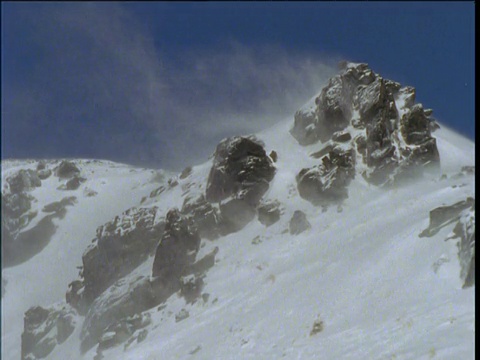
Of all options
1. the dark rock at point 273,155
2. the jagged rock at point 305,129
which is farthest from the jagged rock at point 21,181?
the dark rock at point 273,155

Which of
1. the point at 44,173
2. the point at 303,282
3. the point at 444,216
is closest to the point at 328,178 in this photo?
the point at 444,216

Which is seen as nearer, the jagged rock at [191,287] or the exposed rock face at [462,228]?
the exposed rock face at [462,228]

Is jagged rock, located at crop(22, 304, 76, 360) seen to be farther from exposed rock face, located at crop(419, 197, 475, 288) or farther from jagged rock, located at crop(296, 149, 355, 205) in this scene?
jagged rock, located at crop(296, 149, 355, 205)

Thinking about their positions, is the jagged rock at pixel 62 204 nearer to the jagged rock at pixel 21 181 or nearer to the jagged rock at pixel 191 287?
the jagged rock at pixel 21 181

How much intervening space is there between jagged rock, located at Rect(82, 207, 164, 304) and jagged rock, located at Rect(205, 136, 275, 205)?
27.4ft

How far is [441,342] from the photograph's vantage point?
1217cm

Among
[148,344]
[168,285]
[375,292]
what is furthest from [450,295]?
[168,285]

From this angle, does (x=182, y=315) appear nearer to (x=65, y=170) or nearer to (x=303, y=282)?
(x=303, y=282)

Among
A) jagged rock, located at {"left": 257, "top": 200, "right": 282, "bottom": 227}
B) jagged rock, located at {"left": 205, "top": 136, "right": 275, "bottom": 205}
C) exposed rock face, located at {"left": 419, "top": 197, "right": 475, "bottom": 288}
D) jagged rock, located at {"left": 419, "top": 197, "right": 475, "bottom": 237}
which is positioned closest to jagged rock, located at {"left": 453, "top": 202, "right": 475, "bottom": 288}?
exposed rock face, located at {"left": 419, "top": 197, "right": 475, "bottom": 288}

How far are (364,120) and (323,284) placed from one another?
1893cm

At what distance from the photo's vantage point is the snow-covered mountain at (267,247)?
8414mm

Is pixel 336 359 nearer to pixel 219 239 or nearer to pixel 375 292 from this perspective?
pixel 375 292

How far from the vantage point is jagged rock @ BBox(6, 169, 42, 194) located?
563cm

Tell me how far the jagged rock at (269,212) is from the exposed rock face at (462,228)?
437 inches
